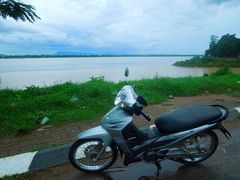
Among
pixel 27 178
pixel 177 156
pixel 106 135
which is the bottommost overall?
pixel 27 178

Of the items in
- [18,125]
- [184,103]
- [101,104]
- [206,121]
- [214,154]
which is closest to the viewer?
[206,121]

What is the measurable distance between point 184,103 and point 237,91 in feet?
8.56

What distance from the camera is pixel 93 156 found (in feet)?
12.4

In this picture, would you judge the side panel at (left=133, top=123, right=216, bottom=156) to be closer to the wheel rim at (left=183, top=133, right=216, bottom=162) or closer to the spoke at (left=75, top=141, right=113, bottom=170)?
the wheel rim at (left=183, top=133, right=216, bottom=162)

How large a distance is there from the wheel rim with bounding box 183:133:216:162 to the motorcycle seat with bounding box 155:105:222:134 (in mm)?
349

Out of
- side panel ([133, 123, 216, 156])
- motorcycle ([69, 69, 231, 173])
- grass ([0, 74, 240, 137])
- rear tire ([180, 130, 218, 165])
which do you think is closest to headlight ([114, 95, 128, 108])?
motorcycle ([69, 69, 231, 173])

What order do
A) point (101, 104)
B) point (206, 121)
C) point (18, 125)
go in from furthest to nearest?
point (101, 104) → point (18, 125) → point (206, 121)

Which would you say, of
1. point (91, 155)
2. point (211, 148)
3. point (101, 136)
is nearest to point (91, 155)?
point (91, 155)

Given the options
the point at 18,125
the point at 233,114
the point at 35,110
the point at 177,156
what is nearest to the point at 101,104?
the point at 35,110

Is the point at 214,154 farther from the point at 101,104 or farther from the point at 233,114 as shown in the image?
the point at 101,104

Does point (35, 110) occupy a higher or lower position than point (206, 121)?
lower

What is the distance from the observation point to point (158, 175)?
361 centimetres

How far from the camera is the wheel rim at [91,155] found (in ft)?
12.3

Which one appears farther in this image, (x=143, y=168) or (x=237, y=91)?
(x=237, y=91)
